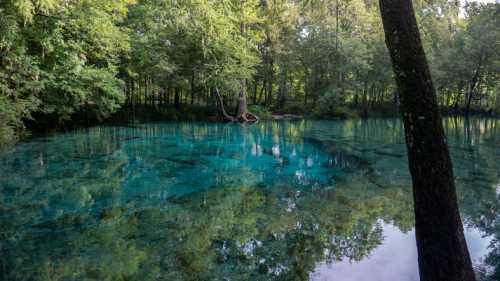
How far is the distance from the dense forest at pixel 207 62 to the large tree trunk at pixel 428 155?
724 centimetres

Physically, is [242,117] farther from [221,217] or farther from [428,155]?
[428,155]

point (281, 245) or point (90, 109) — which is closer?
point (281, 245)

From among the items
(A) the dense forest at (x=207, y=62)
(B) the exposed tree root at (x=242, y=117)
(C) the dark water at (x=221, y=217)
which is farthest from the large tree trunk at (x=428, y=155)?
(B) the exposed tree root at (x=242, y=117)

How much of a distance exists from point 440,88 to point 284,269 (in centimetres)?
4259

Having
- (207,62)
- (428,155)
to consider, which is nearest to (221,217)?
(428,155)

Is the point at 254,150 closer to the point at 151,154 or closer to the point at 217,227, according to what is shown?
the point at 151,154

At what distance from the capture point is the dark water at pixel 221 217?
4.76 m

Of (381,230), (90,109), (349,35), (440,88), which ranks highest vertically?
(349,35)

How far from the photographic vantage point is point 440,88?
134ft

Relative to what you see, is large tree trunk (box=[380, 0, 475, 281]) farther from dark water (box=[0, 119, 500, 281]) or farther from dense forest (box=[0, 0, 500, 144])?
dense forest (box=[0, 0, 500, 144])

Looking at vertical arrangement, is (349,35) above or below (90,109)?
above

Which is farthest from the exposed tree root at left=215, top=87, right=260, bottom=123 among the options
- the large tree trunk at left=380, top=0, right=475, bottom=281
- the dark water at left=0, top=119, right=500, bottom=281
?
the large tree trunk at left=380, top=0, right=475, bottom=281

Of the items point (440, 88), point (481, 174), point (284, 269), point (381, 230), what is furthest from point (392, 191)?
point (440, 88)

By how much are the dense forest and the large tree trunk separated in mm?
7242
